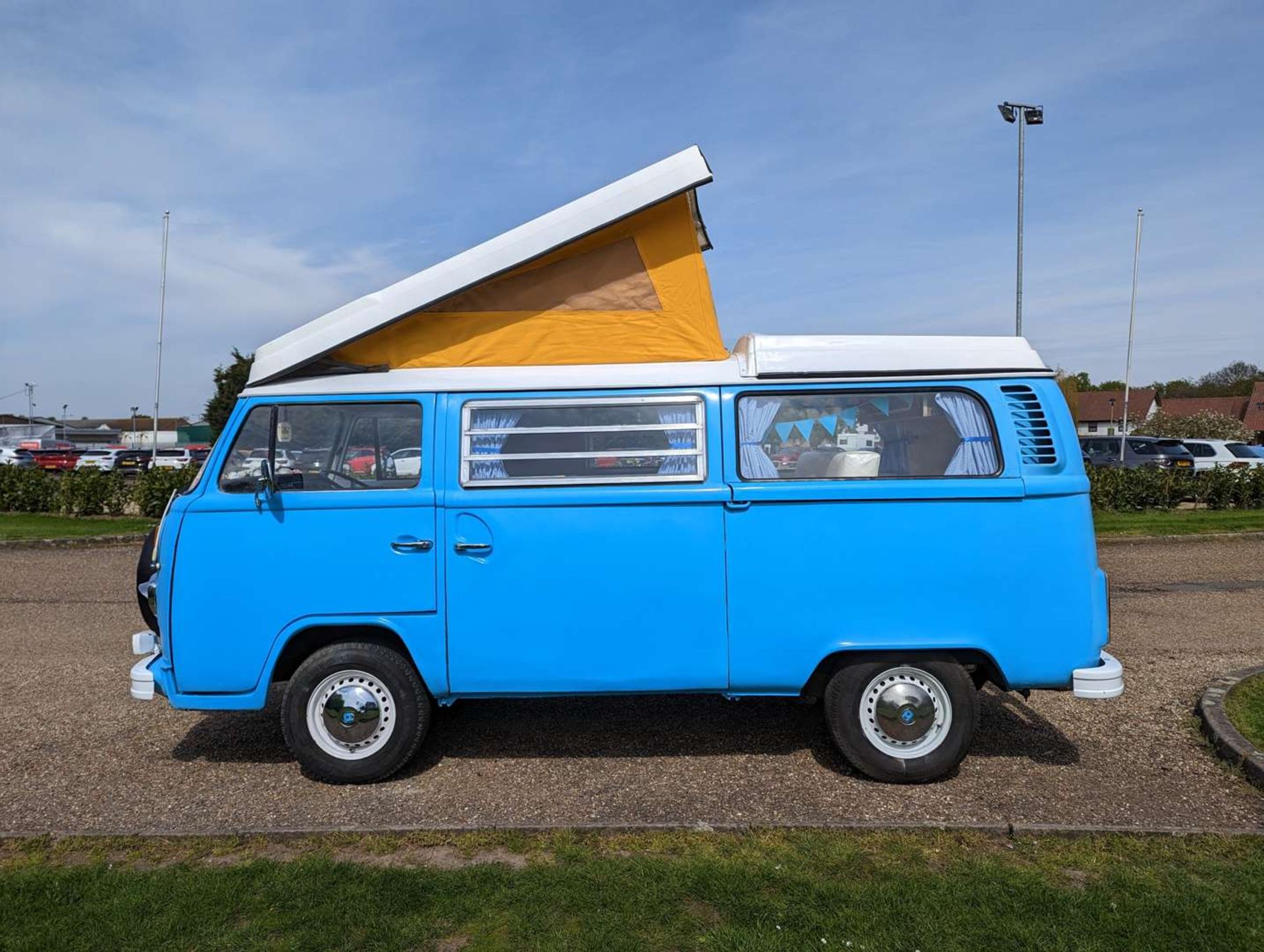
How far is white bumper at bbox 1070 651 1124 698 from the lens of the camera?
4.77m

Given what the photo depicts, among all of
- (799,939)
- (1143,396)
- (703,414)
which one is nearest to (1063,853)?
(799,939)

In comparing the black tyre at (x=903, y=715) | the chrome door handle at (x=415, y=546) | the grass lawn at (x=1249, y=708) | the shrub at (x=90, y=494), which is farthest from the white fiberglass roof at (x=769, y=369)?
the shrub at (x=90, y=494)

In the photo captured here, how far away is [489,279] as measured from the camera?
4969 mm

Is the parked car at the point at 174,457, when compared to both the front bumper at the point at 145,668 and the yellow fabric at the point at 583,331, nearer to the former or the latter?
the front bumper at the point at 145,668

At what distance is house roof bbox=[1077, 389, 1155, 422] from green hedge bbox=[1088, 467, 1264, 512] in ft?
195

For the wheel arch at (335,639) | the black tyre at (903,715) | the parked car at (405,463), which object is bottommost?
the black tyre at (903,715)

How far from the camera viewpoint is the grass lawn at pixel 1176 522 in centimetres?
1516

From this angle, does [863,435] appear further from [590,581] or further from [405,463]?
[405,463]

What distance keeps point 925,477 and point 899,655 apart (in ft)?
3.07

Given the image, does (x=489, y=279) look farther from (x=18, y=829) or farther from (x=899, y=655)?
(x=18, y=829)

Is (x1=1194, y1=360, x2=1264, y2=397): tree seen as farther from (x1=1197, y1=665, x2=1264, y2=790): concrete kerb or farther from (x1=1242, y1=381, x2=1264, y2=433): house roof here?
(x1=1197, y1=665, x2=1264, y2=790): concrete kerb

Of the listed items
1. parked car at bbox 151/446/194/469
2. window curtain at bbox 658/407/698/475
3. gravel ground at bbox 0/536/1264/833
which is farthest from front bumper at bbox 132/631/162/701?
parked car at bbox 151/446/194/469

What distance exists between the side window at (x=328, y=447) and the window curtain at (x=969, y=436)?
9.19ft

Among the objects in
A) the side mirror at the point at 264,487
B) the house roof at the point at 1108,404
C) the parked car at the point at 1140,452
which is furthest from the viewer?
the house roof at the point at 1108,404
